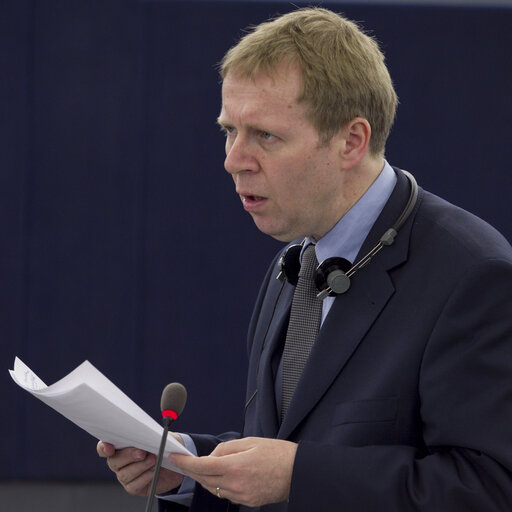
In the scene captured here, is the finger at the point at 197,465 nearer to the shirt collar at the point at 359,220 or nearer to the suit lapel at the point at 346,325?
the suit lapel at the point at 346,325

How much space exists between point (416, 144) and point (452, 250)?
5.76 feet

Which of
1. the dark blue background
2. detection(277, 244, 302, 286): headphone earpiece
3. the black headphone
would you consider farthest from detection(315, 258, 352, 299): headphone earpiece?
the dark blue background

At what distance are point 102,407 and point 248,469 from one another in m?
0.20

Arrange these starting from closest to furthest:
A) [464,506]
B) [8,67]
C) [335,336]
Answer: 1. [464,506]
2. [335,336]
3. [8,67]

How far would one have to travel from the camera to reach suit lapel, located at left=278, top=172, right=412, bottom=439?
1.13 m

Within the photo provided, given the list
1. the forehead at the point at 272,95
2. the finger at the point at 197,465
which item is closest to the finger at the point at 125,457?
the finger at the point at 197,465

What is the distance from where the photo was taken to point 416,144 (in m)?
2.80

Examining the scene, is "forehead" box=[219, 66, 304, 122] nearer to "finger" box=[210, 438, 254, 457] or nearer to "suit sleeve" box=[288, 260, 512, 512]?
"suit sleeve" box=[288, 260, 512, 512]

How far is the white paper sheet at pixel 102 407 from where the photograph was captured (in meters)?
1.04

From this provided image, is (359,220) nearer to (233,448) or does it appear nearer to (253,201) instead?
(253,201)

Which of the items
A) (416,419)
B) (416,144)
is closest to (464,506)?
(416,419)

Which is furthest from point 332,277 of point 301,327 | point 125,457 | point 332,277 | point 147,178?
point 147,178

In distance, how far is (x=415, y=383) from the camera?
1.07 meters

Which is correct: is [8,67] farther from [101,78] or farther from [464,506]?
[464,506]
